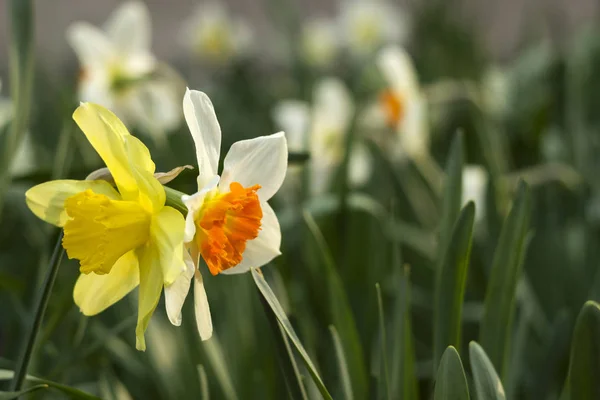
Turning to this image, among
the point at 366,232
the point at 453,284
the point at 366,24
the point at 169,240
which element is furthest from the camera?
the point at 366,24

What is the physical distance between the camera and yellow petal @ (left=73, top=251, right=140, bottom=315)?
50cm

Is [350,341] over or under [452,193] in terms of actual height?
under

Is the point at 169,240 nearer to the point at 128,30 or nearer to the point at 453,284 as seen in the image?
the point at 453,284

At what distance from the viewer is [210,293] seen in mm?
981

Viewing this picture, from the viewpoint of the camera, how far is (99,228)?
0.46m

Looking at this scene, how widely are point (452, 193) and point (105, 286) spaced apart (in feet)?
1.04

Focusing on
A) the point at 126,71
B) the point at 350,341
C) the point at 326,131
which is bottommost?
the point at 350,341

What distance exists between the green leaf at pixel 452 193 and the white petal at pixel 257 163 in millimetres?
190

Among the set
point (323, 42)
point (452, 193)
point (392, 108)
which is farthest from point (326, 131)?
point (323, 42)

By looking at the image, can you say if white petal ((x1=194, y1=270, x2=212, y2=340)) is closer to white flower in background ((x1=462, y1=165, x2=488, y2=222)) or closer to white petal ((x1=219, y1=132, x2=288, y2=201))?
white petal ((x1=219, y1=132, x2=288, y2=201))

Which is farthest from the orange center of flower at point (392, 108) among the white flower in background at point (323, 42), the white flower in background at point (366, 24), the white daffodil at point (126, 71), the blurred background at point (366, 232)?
the white flower in background at point (323, 42)

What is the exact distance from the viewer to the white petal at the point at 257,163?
1.63ft

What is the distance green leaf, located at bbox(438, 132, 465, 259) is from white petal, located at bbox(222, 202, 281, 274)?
0.17m

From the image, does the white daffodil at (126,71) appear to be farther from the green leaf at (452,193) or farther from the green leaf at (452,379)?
the green leaf at (452,379)
